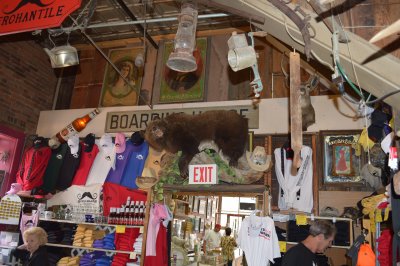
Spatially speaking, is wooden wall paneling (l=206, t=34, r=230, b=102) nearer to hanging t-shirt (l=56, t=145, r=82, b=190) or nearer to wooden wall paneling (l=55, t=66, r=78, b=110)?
hanging t-shirt (l=56, t=145, r=82, b=190)

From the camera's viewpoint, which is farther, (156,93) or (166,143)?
(156,93)

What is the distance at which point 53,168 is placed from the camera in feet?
20.8

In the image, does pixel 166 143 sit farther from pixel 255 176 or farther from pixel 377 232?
pixel 377 232

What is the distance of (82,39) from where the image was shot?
287 inches

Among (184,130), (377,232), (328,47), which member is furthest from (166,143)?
(328,47)

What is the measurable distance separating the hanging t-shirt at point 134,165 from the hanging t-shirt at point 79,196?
54 centimetres

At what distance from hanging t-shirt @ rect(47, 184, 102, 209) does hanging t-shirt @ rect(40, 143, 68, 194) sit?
0.80ft

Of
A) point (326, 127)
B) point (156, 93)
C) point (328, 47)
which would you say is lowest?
point (328, 47)

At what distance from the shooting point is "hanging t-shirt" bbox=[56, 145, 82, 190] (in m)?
6.21

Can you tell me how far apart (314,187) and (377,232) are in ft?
5.08

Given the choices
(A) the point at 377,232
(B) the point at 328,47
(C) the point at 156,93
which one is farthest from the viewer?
(C) the point at 156,93

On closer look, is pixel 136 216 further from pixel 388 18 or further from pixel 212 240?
pixel 388 18

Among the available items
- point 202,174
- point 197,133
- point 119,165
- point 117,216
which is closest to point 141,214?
point 117,216

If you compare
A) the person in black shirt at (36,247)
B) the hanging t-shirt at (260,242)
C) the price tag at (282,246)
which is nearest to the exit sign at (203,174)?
the hanging t-shirt at (260,242)
